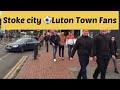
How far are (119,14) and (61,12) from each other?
199 inches

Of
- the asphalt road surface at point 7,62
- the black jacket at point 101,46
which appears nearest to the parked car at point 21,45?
the asphalt road surface at point 7,62

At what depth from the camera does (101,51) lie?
1095 centimetres

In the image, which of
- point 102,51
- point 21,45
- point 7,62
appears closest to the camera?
point 102,51

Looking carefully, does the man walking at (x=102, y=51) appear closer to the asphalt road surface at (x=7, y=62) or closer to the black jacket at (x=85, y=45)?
the black jacket at (x=85, y=45)

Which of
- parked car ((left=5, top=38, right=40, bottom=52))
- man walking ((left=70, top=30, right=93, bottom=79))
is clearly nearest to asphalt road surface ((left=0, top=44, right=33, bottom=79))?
man walking ((left=70, top=30, right=93, bottom=79))

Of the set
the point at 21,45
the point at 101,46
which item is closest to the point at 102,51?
the point at 101,46

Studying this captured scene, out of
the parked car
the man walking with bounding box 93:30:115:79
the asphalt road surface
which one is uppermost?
the man walking with bounding box 93:30:115:79

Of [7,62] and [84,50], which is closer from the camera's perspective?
[84,50]

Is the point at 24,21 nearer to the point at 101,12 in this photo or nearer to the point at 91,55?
the point at 101,12

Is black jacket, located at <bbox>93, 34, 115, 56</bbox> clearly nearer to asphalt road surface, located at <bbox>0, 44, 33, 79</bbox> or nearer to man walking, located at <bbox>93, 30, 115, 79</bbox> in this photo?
man walking, located at <bbox>93, 30, 115, 79</bbox>

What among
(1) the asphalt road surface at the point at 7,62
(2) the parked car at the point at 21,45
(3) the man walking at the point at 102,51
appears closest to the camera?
(3) the man walking at the point at 102,51

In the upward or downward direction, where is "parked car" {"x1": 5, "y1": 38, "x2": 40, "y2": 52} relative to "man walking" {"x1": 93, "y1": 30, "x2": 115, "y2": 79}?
downward

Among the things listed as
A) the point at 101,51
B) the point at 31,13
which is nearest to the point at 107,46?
the point at 101,51

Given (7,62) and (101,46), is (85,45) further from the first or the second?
(7,62)
